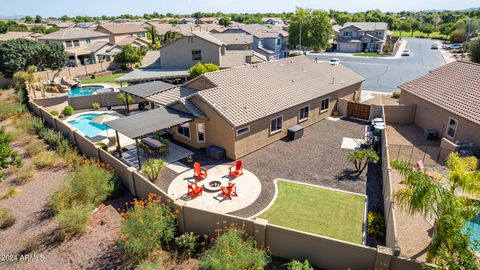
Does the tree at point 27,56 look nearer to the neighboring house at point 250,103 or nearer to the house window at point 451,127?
the neighboring house at point 250,103

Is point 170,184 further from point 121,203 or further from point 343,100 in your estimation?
point 343,100

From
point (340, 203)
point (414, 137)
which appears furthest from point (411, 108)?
point (340, 203)

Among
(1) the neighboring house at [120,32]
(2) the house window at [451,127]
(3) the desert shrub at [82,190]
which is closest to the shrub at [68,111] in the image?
(3) the desert shrub at [82,190]

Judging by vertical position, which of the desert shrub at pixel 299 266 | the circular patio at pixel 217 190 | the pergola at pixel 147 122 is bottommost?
the circular patio at pixel 217 190

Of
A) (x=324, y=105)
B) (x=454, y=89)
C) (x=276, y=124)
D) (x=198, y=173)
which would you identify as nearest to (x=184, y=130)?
(x=198, y=173)

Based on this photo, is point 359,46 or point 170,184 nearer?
point 170,184

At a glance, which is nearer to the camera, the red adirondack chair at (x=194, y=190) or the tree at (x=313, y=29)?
the red adirondack chair at (x=194, y=190)

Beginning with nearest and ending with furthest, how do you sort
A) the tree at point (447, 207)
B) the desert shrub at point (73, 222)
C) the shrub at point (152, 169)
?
the tree at point (447, 207) < the desert shrub at point (73, 222) < the shrub at point (152, 169)

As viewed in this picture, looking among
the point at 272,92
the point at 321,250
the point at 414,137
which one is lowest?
the point at 414,137
